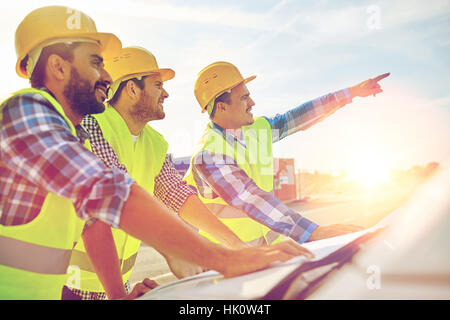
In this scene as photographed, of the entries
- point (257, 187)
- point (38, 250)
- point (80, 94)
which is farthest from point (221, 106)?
point (38, 250)

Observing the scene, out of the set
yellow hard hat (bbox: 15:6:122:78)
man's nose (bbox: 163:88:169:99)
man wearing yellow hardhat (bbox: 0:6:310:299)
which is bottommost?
man wearing yellow hardhat (bbox: 0:6:310:299)

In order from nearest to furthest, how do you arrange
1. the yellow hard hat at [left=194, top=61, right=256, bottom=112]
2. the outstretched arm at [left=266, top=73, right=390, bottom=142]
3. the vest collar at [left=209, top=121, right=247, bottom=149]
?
1. the vest collar at [left=209, top=121, right=247, bottom=149]
2. the yellow hard hat at [left=194, top=61, right=256, bottom=112]
3. the outstretched arm at [left=266, top=73, right=390, bottom=142]

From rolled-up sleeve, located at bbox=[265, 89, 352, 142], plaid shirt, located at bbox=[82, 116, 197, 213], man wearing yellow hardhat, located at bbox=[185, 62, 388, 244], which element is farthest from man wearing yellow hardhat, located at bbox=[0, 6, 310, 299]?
rolled-up sleeve, located at bbox=[265, 89, 352, 142]

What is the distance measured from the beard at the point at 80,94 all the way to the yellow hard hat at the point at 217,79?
5.12 ft

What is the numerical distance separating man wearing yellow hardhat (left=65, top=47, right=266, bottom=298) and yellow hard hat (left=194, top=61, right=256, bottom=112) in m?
0.35

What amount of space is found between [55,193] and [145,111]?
1493 millimetres

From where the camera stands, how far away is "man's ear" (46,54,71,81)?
1540 mm

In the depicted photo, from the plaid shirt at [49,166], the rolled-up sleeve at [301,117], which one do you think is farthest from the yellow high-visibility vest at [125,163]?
the rolled-up sleeve at [301,117]

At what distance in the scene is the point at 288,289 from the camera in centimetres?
99

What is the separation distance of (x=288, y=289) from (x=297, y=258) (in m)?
0.22

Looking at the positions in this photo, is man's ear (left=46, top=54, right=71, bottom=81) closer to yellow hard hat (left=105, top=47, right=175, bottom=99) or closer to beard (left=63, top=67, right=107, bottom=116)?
beard (left=63, top=67, right=107, bottom=116)

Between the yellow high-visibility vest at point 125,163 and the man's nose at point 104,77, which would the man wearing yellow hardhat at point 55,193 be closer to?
the man's nose at point 104,77
